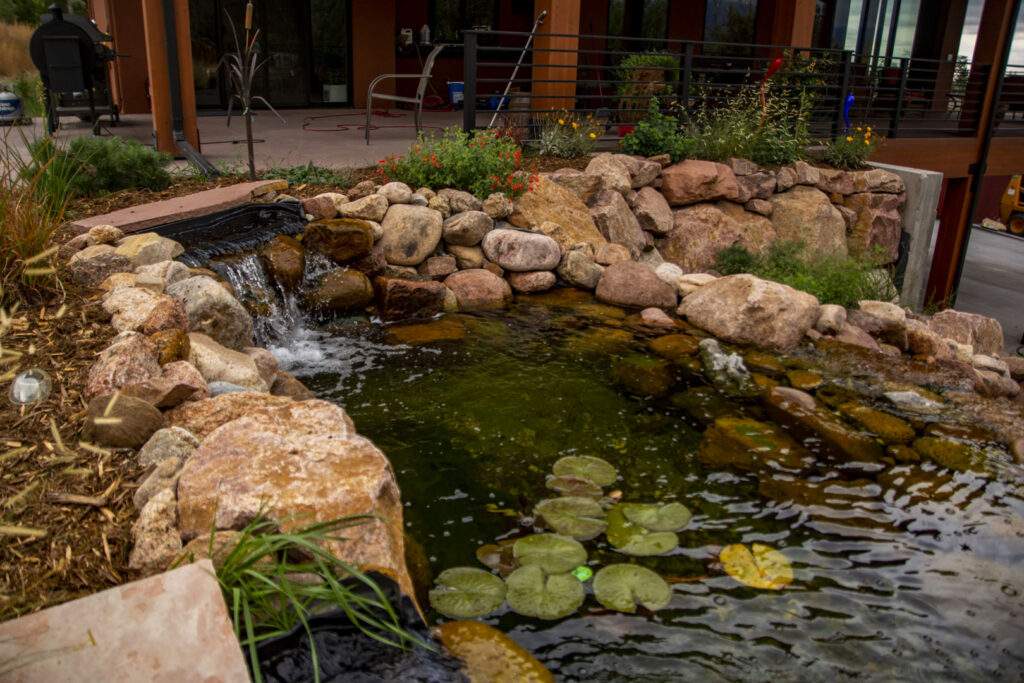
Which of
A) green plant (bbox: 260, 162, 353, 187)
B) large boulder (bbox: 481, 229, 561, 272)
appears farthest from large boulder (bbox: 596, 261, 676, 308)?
green plant (bbox: 260, 162, 353, 187)

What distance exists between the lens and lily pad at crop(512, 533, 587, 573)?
11.4 feet

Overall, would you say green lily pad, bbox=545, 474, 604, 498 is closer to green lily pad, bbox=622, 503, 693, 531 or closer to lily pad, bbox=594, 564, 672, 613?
green lily pad, bbox=622, 503, 693, 531

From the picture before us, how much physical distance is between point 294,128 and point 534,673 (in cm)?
920

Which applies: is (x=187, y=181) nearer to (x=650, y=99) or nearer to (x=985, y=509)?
(x=650, y=99)

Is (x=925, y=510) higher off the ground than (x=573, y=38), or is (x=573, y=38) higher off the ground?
(x=573, y=38)

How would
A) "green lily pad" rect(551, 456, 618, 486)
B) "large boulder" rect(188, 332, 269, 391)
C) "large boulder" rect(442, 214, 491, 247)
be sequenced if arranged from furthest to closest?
"large boulder" rect(442, 214, 491, 247) < "large boulder" rect(188, 332, 269, 391) < "green lily pad" rect(551, 456, 618, 486)

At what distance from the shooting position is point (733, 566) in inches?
140

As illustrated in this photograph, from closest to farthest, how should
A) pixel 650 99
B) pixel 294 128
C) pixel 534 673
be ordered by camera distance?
pixel 534 673
pixel 650 99
pixel 294 128

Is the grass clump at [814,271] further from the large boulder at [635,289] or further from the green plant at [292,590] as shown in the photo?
the green plant at [292,590]

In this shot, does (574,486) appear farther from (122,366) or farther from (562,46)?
(562,46)

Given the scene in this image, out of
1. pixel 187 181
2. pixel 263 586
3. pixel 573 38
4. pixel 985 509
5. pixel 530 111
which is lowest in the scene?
pixel 985 509

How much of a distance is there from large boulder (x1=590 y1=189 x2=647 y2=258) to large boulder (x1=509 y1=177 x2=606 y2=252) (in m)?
0.10

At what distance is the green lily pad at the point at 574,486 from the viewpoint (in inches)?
159

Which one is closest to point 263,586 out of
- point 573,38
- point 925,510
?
point 925,510
